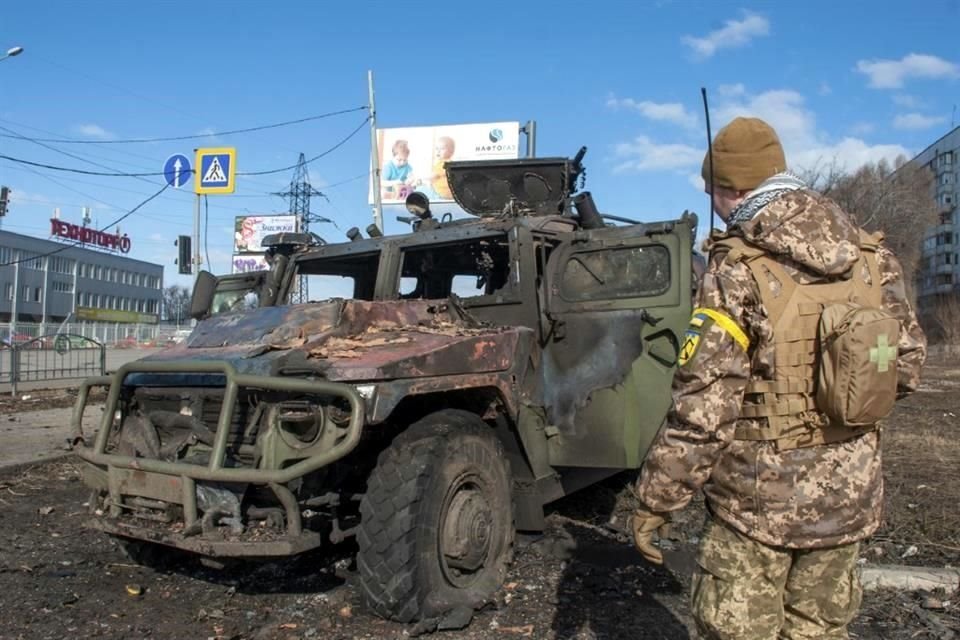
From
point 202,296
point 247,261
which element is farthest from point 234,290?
point 247,261

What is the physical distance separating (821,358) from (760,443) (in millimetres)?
270

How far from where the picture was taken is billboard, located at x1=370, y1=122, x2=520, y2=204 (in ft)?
67.6

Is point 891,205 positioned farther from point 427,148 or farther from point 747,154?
point 747,154

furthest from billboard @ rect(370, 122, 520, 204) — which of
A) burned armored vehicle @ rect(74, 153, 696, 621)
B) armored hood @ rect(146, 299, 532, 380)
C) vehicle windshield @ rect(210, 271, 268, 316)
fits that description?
armored hood @ rect(146, 299, 532, 380)

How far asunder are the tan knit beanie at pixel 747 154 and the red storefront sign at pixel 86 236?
177 feet

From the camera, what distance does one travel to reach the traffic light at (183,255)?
16.8 meters

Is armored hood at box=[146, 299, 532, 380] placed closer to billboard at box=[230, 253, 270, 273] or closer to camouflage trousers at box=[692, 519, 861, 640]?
camouflage trousers at box=[692, 519, 861, 640]

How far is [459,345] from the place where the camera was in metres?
3.77

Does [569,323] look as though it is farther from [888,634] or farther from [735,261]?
[735,261]

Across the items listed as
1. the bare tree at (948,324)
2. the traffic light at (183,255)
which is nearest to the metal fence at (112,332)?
the traffic light at (183,255)

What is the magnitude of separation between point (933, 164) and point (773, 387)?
64.1 m

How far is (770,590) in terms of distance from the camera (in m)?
2.10

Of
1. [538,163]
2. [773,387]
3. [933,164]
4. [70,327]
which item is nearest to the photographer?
[773,387]

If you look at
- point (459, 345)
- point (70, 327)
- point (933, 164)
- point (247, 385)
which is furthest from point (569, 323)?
point (933, 164)
